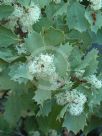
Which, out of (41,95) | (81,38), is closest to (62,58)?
(41,95)

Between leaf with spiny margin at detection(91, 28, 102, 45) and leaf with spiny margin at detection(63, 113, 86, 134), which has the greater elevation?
leaf with spiny margin at detection(91, 28, 102, 45)

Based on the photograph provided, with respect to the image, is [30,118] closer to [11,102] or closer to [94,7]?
[11,102]

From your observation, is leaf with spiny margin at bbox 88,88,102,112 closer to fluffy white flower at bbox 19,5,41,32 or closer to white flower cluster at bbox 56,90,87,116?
white flower cluster at bbox 56,90,87,116

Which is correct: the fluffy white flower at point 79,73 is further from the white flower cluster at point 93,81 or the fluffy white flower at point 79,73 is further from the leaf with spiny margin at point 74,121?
the leaf with spiny margin at point 74,121

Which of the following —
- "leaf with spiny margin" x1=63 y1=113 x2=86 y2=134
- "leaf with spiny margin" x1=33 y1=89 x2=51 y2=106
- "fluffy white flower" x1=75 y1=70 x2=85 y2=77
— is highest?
"fluffy white flower" x1=75 y1=70 x2=85 y2=77

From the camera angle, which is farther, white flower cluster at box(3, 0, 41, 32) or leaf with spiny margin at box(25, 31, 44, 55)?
white flower cluster at box(3, 0, 41, 32)

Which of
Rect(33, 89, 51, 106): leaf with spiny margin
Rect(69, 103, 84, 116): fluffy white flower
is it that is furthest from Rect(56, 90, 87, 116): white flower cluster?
Rect(33, 89, 51, 106): leaf with spiny margin

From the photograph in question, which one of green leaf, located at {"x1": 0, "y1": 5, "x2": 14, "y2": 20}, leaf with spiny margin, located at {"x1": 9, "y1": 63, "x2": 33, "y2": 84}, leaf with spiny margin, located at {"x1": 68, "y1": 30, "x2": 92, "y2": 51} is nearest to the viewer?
leaf with spiny margin, located at {"x1": 9, "y1": 63, "x2": 33, "y2": 84}
